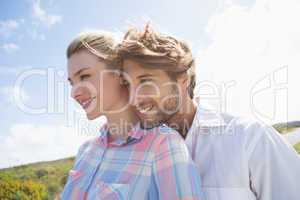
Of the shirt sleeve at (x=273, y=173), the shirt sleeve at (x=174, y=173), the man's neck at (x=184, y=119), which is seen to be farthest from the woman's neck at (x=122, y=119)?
the shirt sleeve at (x=273, y=173)

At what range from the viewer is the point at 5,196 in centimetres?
543

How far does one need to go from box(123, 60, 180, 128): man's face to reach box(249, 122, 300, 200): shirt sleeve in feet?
1.83

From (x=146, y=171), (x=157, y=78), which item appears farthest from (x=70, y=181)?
(x=157, y=78)

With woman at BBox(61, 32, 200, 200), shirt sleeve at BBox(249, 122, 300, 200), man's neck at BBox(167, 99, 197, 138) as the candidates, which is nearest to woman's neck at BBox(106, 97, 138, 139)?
woman at BBox(61, 32, 200, 200)

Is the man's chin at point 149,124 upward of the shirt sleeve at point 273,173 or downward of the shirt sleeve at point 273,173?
upward

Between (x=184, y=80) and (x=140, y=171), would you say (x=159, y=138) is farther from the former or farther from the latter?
(x=184, y=80)

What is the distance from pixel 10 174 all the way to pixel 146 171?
457 cm

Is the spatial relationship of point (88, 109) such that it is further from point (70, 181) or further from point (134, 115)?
point (70, 181)

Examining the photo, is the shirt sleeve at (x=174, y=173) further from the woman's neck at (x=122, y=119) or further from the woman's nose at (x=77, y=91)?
the woman's nose at (x=77, y=91)

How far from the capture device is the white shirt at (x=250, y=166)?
1714 mm

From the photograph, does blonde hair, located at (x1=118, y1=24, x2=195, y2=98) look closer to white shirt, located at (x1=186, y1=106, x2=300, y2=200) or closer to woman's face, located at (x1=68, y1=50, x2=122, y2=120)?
woman's face, located at (x1=68, y1=50, x2=122, y2=120)

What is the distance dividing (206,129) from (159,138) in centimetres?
27

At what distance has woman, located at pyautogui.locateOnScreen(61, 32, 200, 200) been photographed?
1.70 meters

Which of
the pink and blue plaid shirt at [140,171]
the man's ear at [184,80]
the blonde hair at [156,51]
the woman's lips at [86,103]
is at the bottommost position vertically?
the pink and blue plaid shirt at [140,171]
